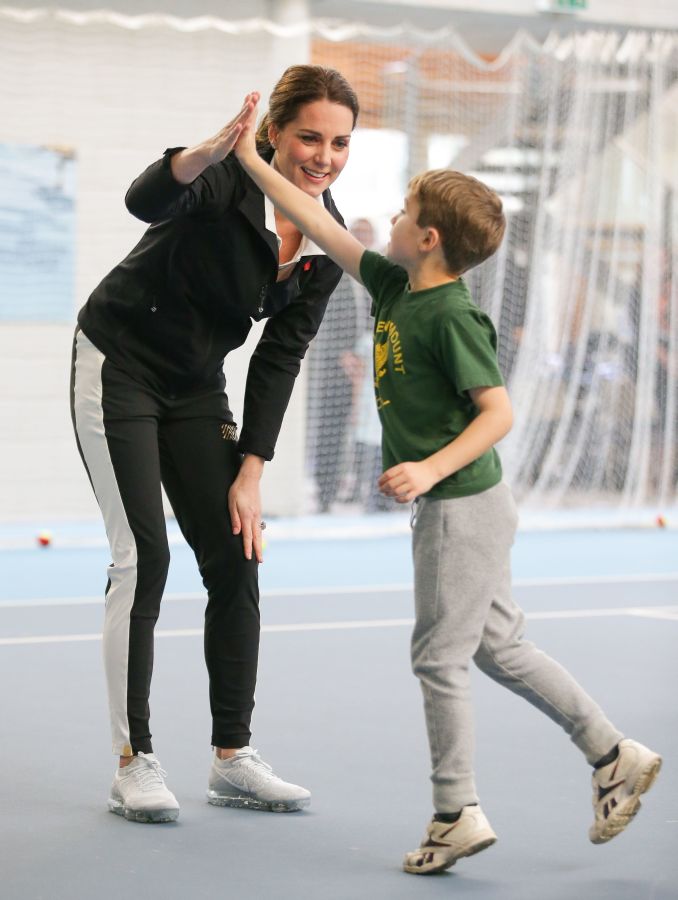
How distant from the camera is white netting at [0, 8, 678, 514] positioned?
8273mm

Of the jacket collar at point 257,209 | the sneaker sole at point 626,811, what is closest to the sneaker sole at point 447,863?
the sneaker sole at point 626,811

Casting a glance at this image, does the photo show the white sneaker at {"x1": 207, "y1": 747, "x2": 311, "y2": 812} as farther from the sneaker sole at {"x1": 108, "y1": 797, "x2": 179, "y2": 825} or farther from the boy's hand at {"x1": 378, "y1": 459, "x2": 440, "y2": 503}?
the boy's hand at {"x1": 378, "y1": 459, "x2": 440, "y2": 503}

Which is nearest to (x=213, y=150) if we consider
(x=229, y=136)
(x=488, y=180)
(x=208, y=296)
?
(x=229, y=136)

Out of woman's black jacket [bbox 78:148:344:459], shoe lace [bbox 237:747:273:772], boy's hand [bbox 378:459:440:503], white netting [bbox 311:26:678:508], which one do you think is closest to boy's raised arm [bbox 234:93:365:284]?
woman's black jacket [bbox 78:148:344:459]

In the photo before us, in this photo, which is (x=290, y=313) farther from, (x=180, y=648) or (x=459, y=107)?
(x=459, y=107)

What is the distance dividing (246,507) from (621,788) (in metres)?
0.89

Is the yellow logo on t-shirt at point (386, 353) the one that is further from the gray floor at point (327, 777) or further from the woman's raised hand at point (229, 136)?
the gray floor at point (327, 777)

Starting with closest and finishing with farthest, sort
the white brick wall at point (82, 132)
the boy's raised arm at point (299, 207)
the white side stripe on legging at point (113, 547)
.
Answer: the boy's raised arm at point (299, 207), the white side stripe on legging at point (113, 547), the white brick wall at point (82, 132)

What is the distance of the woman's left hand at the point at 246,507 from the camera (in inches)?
115

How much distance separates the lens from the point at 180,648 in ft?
15.0

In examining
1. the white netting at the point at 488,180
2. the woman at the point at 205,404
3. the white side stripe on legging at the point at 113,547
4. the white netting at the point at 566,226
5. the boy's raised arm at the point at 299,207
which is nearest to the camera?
the boy's raised arm at the point at 299,207

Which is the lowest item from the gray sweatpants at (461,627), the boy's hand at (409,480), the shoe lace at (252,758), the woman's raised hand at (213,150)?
the shoe lace at (252,758)

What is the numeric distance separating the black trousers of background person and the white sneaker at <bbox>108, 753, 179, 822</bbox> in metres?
0.05

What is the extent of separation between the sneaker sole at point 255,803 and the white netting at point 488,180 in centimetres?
542
